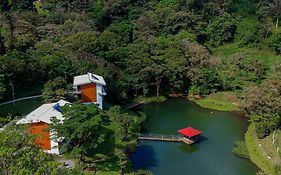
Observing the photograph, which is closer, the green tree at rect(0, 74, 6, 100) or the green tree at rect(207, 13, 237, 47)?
the green tree at rect(0, 74, 6, 100)

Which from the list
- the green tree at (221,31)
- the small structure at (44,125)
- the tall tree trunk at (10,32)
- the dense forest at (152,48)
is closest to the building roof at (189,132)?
the dense forest at (152,48)

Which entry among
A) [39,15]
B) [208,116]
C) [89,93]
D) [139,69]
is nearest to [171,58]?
[139,69]

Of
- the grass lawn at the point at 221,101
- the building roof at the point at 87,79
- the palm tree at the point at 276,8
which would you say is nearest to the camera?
the building roof at the point at 87,79

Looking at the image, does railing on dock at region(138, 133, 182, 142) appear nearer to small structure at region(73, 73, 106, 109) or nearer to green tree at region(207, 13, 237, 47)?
small structure at region(73, 73, 106, 109)

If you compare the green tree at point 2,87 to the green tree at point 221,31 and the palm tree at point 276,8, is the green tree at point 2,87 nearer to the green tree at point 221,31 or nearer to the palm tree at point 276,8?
the green tree at point 221,31

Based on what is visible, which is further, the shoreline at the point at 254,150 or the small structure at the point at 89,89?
the small structure at the point at 89,89

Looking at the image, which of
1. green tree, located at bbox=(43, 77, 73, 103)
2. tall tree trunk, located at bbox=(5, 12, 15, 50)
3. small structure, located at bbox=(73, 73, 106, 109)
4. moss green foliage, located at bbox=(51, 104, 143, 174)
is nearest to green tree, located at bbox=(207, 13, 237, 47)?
small structure, located at bbox=(73, 73, 106, 109)

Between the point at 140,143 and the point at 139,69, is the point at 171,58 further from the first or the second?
the point at 140,143
